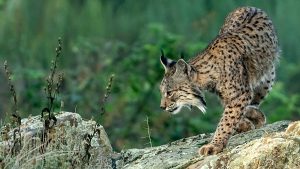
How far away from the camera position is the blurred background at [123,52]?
18359 millimetres

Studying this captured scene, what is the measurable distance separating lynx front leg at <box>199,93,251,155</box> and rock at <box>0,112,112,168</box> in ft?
2.48

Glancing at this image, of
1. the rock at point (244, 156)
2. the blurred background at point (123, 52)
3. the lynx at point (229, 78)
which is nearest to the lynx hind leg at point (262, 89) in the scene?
the lynx at point (229, 78)

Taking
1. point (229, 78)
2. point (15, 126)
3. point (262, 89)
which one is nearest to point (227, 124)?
point (229, 78)

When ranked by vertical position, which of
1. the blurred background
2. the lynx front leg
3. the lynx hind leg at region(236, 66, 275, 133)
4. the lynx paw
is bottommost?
the lynx paw

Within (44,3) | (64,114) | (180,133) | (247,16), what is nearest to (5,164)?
(64,114)

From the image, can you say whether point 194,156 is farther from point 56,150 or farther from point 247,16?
point 247,16

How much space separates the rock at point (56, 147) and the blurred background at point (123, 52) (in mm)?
7350

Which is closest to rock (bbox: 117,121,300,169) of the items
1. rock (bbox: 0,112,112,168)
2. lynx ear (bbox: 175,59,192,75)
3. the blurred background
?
rock (bbox: 0,112,112,168)

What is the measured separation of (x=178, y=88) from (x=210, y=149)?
3.50 ft

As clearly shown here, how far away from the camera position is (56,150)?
916cm

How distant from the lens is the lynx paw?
9.35 meters

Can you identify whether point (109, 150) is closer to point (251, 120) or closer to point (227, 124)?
point (227, 124)

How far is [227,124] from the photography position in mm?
9820

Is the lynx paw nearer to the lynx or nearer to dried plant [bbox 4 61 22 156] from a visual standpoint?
Result: the lynx
